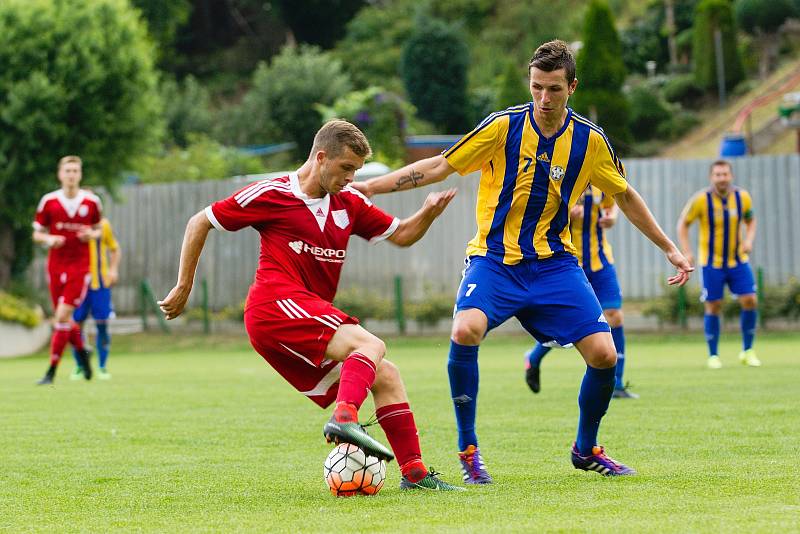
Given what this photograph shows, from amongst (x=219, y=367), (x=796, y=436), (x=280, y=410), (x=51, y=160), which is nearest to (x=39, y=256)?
(x=51, y=160)

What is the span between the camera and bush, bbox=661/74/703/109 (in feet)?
A: 153

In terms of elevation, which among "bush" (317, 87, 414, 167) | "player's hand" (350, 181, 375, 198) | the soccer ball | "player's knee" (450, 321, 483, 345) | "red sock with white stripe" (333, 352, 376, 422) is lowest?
the soccer ball

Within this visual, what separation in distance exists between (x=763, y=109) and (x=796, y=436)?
3583 cm

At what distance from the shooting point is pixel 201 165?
3834cm

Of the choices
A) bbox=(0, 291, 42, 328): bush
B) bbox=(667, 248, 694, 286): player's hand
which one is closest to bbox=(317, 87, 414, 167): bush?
bbox=(0, 291, 42, 328): bush

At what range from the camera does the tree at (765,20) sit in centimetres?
4641

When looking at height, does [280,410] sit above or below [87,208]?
below

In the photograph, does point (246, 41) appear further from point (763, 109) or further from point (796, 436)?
point (796, 436)

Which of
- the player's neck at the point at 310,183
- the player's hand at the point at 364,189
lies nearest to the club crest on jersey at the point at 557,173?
the player's hand at the point at 364,189

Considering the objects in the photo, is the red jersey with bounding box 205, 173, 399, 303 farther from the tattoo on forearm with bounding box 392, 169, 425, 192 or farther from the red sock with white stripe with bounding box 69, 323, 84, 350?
the red sock with white stripe with bounding box 69, 323, 84, 350

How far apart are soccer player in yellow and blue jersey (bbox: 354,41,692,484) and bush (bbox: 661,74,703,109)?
1610 inches

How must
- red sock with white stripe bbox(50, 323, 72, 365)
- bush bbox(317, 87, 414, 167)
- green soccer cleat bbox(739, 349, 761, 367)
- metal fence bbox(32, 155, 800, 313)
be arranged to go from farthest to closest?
bush bbox(317, 87, 414, 167) < metal fence bbox(32, 155, 800, 313) < green soccer cleat bbox(739, 349, 761, 367) < red sock with white stripe bbox(50, 323, 72, 365)

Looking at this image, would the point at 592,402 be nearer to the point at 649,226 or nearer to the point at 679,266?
the point at 679,266

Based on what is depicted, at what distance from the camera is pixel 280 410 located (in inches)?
436
